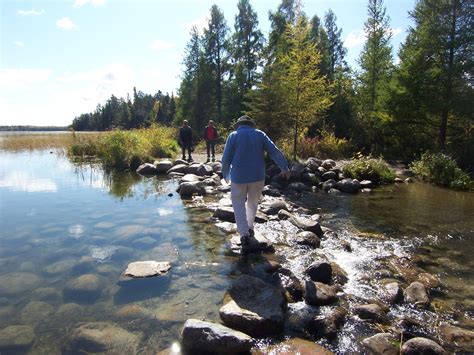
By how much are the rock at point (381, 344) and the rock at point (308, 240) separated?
294 cm

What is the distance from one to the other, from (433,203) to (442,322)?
806cm

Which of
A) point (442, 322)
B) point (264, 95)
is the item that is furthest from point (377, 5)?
point (442, 322)

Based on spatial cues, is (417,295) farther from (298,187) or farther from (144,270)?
(298,187)

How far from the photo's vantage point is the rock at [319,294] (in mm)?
4492

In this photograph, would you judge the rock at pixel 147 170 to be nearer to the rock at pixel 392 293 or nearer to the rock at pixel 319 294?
the rock at pixel 319 294

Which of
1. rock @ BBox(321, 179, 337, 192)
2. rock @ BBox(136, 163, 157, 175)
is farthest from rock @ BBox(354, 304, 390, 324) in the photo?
rock @ BBox(136, 163, 157, 175)

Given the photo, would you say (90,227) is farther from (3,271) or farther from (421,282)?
(421,282)

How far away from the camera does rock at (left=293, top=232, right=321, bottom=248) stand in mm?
6689

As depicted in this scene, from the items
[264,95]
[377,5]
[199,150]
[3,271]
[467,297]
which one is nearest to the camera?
[467,297]

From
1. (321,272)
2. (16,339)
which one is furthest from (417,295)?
(16,339)

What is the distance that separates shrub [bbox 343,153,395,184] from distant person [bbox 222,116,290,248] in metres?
9.67

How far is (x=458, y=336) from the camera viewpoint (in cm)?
377

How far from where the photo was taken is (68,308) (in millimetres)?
4422

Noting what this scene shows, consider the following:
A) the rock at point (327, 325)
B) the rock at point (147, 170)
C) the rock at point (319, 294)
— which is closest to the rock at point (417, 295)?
the rock at point (319, 294)
